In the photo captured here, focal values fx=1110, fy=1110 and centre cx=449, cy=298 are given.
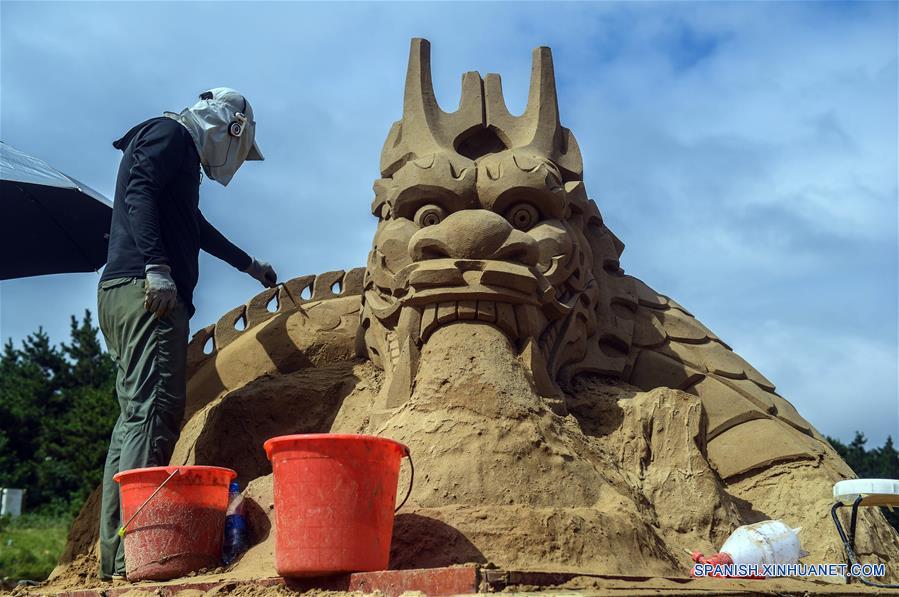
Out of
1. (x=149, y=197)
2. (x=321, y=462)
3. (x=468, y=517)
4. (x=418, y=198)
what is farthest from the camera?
(x=418, y=198)

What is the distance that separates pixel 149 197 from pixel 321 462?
2.20m

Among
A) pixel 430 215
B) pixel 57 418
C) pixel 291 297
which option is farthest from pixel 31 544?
pixel 430 215

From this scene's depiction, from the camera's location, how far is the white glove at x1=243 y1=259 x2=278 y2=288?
731 centimetres

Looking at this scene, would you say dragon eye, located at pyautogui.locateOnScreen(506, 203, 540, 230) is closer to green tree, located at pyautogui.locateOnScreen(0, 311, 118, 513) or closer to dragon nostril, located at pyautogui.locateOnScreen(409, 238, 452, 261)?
dragon nostril, located at pyautogui.locateOnScreen(409, 238, 452, 261)

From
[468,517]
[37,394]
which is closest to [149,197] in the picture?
[468,517]

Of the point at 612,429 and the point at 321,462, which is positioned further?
the point at 612,429

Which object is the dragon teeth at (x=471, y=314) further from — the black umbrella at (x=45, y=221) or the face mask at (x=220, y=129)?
the black umbrella at (x=45, y=221)

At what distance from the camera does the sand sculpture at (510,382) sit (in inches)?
197

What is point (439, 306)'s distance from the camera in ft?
18.9

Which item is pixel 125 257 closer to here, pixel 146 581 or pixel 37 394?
pixel 146 581

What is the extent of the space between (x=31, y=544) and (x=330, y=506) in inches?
592

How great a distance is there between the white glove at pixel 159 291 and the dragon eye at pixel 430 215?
1410 millimetres

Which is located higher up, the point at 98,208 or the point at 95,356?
Answer: the point at 95,356

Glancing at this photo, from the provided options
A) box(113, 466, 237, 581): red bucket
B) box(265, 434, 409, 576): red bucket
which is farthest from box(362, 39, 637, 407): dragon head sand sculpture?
box(265, 434, 409, 576): red bucket
